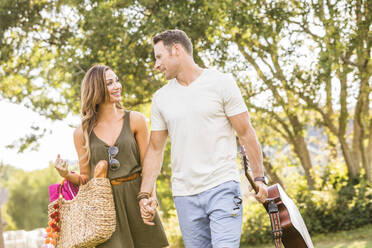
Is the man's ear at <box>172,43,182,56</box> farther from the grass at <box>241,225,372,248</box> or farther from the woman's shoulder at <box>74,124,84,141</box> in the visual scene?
the grass at <box>241,225,372,248</box>

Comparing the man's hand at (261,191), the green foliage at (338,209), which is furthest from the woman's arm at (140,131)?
the green foliage at (338,209)

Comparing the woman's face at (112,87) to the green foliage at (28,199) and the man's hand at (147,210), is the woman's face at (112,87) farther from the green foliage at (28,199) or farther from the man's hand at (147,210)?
the green foliage at (28,199)

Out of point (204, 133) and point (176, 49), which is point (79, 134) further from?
point (204, 133)

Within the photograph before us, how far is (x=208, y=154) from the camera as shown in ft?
12.3

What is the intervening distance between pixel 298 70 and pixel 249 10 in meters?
1.57

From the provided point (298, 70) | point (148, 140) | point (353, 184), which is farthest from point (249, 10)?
point (148, 140)

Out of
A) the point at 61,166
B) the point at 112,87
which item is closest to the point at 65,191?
the point at 61,166

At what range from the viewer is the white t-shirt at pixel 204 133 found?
3736 mm

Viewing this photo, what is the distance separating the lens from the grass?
10.7m

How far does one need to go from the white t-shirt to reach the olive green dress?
634 millimetres

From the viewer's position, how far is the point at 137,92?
13.4m

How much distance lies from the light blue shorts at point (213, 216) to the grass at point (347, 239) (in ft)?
22.9

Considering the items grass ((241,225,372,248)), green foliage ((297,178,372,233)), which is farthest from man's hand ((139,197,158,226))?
green foliage ((297,178,372,233))

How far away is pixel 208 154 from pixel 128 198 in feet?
3.18
